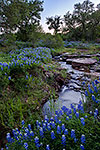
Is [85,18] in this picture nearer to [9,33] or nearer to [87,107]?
[9,33]

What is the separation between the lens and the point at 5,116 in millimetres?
2338

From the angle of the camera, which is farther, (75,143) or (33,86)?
→ (33,86)

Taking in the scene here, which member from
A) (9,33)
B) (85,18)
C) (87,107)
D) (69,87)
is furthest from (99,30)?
(87,107)

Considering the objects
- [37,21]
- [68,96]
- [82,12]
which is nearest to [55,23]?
[82,12]

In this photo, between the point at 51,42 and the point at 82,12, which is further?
the point at 82,12

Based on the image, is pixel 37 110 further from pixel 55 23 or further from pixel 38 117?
pixel 55 23

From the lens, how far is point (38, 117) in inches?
90.0

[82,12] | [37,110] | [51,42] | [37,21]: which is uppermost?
[82,12]

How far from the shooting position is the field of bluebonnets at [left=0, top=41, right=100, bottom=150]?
1449 mm

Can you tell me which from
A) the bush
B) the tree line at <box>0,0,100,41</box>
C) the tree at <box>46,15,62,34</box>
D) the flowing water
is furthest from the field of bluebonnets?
the tree at <box>46,15,62,34</box>

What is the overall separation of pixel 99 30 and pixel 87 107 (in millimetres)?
25159

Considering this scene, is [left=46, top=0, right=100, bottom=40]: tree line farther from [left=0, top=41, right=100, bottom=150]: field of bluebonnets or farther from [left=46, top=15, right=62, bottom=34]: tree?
[left=0, top=41, right=100, bottom=150]: field of bluebonnets

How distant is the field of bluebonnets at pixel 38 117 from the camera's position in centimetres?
145

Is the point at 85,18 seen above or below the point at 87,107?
above
